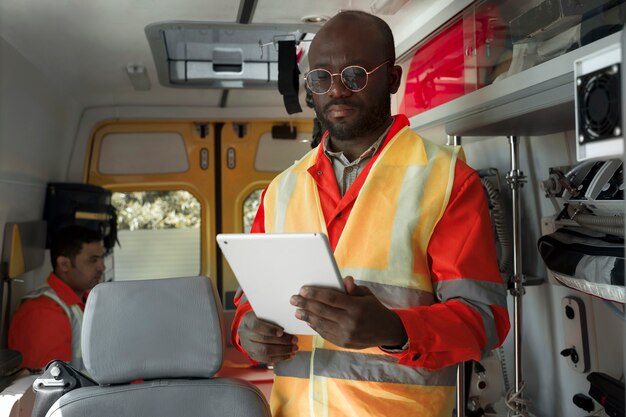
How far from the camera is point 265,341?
1.88 meters

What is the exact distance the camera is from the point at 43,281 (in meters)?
5.52

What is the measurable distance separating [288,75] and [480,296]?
98.4 inches

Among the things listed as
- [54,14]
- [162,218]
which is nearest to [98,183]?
[162,218]

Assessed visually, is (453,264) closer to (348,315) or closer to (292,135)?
(348,315)

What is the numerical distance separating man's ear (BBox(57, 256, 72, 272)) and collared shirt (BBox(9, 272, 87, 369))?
34 cm

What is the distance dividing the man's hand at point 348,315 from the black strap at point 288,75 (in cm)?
248

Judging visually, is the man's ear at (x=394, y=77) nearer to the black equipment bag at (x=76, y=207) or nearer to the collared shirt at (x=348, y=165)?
the collared shirt at (x=348, y=165)

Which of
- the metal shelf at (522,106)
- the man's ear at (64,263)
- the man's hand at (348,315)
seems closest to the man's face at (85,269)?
the man's ear at (64,263)

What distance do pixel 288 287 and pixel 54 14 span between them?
267 centimetres

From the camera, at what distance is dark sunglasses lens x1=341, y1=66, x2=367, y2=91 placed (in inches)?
79.6

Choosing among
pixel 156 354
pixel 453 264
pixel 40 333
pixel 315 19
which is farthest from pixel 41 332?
pixel 453 264

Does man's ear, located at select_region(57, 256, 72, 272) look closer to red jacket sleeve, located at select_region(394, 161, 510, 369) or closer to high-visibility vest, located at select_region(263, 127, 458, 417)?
high-visibility vest, located at select_region(263, 127, 458, 417)

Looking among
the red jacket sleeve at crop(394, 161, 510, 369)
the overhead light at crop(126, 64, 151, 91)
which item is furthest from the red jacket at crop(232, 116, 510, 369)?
the overhead light at crop(126, 64, 151, 91)

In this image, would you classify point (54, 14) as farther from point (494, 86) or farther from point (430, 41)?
point (494, 86)
